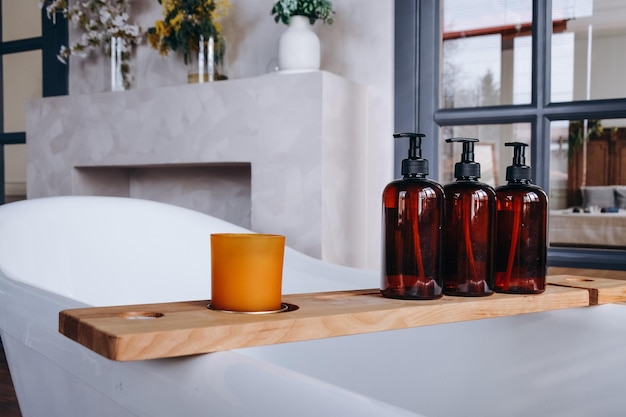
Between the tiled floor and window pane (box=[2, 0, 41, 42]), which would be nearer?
the tiled floor

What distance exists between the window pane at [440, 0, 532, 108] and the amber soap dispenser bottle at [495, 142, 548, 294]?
1133mm

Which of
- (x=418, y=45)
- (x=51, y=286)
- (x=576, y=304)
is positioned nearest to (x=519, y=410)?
(x=576, y=304)

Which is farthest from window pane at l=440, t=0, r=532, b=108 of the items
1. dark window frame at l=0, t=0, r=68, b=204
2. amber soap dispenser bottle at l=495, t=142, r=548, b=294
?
dark window frame at l=0, t=0, r=68, b=204

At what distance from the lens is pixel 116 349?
0.58m

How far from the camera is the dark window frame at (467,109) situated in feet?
6.03

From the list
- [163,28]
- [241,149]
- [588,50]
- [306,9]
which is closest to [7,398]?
[241,149]

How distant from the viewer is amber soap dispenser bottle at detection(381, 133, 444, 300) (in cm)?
79

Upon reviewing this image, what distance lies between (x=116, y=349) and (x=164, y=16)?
1977 millimetres

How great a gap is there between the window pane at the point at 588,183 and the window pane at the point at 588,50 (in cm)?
8

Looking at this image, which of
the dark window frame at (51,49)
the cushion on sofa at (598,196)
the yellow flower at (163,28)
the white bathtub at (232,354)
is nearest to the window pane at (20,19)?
the dark window frame at (51,49)

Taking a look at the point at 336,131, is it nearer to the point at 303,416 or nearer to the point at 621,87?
the point at 621,87

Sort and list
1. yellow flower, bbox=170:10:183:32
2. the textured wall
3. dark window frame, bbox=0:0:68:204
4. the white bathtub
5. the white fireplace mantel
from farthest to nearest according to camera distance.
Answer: dark window frame, bbox=0:0:68:204
yellow flower, bbox=170:10:183:32
the textured wall
the white fireplace mantel
the white bathtub

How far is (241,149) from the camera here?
2059 millimetres

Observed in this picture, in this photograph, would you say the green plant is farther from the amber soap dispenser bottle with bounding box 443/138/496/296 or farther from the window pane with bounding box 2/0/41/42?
the window pane with bounding box 2/0/41/42
